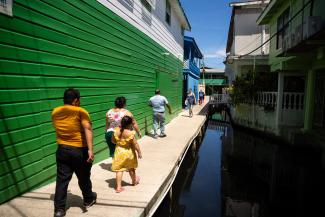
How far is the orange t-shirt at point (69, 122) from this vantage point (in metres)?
3.37

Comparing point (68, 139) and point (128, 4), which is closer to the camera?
point (68, 139)

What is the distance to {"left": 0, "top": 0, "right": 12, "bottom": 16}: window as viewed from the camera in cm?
349

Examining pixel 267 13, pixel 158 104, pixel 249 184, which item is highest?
pixel 267 13

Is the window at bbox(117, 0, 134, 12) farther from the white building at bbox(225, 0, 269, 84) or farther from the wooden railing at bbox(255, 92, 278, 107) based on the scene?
the white building at bbox(225, 0, 269, 84)

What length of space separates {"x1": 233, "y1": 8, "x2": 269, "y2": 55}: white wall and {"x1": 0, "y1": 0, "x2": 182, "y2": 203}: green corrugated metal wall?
1449cm

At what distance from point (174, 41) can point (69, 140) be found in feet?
43.0

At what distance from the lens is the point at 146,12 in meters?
9.59

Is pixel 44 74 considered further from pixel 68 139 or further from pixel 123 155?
pixel 123 155

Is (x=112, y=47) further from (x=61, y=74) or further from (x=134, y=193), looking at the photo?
(x=134, y=193)


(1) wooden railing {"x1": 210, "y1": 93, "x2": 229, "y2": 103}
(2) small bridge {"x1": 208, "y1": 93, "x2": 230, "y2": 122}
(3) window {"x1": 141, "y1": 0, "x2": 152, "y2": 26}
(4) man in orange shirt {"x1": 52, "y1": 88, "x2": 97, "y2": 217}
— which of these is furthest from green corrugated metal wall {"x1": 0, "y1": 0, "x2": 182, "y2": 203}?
(1) wooden railing {"x1": 210, "y1": 93, "x2": 229, "y2": 103}

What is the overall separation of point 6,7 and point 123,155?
2676 mm

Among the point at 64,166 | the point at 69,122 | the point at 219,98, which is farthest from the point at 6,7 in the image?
the point at 219,98

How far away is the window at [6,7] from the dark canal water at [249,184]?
419 centimetres

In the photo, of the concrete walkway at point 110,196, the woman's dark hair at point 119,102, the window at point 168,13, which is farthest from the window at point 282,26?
the woman's dark hair at point 119,102
